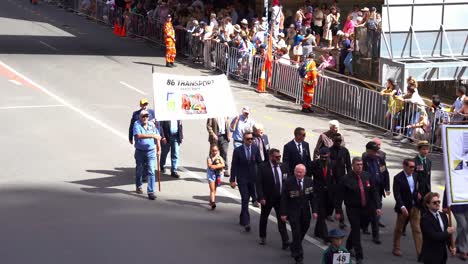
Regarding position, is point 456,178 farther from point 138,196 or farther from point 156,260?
point 138,196

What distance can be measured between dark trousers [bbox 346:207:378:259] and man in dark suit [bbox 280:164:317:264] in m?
0.55

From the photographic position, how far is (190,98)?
1736 cm

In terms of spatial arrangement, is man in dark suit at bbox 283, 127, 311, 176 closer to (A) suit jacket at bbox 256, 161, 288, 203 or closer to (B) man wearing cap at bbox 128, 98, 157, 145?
(A) suit jacket at bbox 256, 161, 288, 203

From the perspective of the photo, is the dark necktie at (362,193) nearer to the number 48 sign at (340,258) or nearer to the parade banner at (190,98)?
the number 48 sign at (340,258)

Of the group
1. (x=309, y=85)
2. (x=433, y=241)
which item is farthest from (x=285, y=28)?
(x=433, y=241)

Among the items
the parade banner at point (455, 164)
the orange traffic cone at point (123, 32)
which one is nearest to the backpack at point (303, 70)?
the parade banner at point (455, 164)

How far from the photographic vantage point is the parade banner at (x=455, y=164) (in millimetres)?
12938

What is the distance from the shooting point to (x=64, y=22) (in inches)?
1818

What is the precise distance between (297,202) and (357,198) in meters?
0.89

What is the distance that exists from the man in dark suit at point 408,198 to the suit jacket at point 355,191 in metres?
0.37

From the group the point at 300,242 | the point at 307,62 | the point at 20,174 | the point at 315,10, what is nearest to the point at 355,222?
the point at 300,242

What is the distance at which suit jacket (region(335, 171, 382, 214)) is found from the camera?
13641mm

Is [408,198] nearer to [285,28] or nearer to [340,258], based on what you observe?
[340,258]

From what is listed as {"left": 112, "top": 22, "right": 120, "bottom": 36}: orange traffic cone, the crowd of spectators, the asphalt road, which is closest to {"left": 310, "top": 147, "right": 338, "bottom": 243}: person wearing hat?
the asphalt road
